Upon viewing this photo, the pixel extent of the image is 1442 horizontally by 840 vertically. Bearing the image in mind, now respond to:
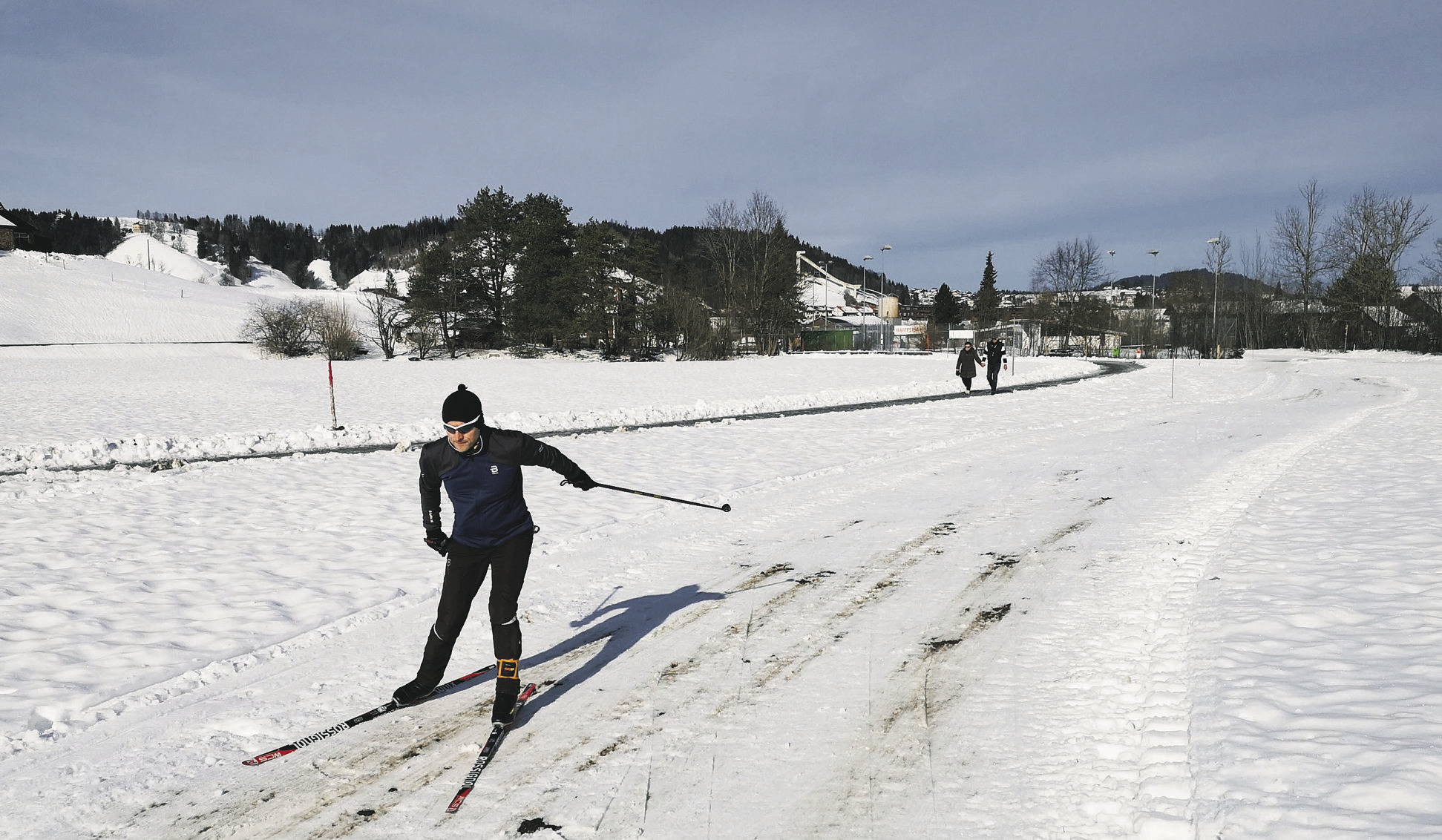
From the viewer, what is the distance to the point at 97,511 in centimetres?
965

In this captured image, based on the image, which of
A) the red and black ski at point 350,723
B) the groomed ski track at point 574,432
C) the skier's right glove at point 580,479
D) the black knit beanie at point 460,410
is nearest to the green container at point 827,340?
the groomed ski track at point 574,432

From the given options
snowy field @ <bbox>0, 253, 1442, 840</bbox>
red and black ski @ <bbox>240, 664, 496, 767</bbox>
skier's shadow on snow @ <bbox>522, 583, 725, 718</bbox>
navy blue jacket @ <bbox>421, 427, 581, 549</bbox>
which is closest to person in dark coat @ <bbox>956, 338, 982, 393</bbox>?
snowy field @ <bbox>0, 253, 1442, 840</bbox>

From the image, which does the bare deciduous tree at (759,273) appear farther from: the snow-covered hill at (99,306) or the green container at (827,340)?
the snow-covered hill at (99,306)

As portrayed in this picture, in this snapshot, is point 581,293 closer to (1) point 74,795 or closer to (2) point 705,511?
(2) point 705,511

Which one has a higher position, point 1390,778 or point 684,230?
point 684,230

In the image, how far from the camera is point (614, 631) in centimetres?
595

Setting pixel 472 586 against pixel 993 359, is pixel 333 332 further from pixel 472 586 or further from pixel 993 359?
pixel 472 586

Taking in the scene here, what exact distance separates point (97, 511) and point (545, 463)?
8.13 meters

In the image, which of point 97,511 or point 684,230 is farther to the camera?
point 684,230

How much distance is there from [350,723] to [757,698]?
2.29m

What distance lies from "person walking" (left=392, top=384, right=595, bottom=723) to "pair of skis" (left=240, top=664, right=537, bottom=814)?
11 cm

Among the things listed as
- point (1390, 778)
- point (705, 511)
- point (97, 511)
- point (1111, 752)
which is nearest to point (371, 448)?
point (97, 511)

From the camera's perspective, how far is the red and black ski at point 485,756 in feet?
12.0

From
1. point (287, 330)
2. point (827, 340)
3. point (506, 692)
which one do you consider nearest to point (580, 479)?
point (506, 692)
